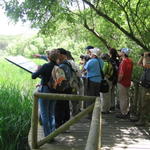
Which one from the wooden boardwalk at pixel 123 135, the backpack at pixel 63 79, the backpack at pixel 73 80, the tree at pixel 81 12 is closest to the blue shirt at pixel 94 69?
the backpack at pixel 73 80

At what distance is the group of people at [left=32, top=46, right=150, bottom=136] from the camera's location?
17.6 ft

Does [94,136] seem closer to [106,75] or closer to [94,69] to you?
[94,69]

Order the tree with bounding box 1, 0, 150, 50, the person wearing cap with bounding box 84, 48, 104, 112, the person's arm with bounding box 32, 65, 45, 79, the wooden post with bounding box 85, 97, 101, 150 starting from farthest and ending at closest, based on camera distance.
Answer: the tree with bounding box 1, 0, 150, 50
the person wearing cap with bounding box 84, 48, 104, 112
the person's arm with bounding box 32, 65, 45, 79
the wooden post with bounding box 85, 97, 101, 150

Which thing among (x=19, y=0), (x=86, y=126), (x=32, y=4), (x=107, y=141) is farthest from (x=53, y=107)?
(x=19, y=0)

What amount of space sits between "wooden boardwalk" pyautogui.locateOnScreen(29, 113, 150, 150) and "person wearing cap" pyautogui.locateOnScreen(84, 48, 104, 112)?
69cm

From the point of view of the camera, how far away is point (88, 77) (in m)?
7.18

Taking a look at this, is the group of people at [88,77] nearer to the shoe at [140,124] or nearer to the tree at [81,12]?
the shoe at [140,124]

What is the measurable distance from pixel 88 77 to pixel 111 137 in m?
1.41

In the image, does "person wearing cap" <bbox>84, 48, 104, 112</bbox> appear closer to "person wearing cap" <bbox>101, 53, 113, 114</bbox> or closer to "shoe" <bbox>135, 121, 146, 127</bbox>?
"person wearing cap" <bbox>101, 53, 113, 114</bbox>

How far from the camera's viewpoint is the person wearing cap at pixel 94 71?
7.03 meters

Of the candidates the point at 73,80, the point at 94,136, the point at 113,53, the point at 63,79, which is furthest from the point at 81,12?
the point at 94,136

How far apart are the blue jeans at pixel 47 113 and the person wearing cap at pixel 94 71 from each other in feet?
5.37

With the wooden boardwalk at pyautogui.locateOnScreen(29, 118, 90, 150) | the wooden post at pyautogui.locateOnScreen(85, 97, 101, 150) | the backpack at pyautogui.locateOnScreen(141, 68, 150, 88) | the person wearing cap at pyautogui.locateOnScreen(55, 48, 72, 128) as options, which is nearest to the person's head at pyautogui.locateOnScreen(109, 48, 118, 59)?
the backpack at pyautogui.locateOnScreen(141, 68, 150, 88)

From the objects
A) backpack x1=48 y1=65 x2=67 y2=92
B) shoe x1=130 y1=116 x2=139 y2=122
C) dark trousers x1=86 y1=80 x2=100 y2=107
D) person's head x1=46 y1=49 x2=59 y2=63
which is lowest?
shoe x1=130 y1=116 x2=139 y2=122
